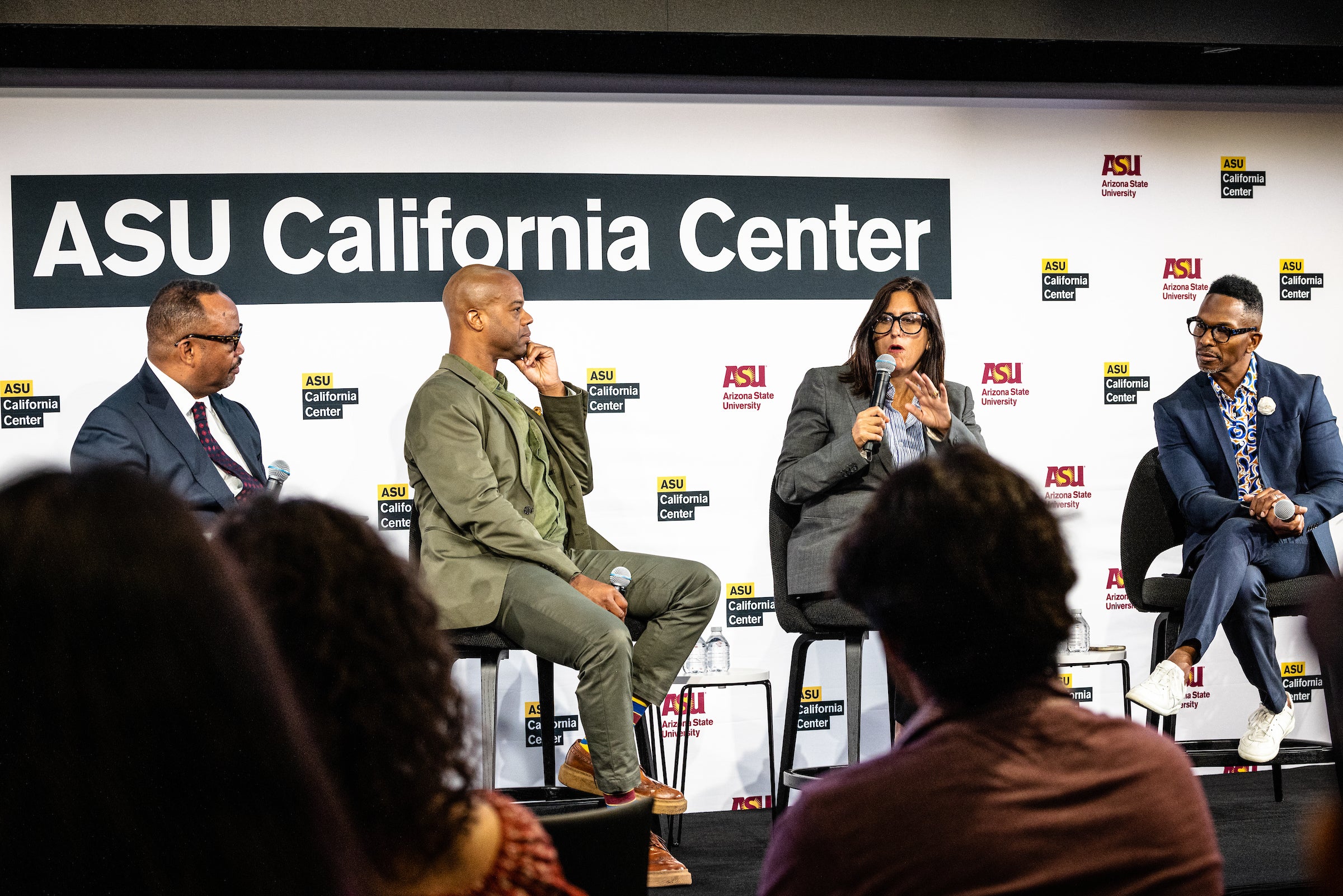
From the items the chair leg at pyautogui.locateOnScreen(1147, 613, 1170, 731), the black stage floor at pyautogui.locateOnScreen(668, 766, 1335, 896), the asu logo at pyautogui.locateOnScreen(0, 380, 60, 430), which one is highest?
the asu logo at pyautogui.locateOnScreen(0, 380, 60, 430)

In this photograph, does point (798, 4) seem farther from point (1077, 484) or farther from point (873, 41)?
point (1077, 484)

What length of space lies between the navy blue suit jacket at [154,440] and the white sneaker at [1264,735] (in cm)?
292

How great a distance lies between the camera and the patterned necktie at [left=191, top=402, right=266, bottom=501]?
3285mm

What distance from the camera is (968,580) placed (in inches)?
45.8

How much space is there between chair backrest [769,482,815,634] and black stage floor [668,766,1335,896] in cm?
Result: 67

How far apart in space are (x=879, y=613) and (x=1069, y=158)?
4117 millimetres

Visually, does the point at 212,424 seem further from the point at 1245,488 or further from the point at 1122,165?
the point at 1122,165

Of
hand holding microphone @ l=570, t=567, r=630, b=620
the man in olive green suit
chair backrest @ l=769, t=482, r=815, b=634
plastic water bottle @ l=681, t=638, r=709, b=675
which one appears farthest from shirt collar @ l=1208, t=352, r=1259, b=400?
hand holding microphone @ l=570, t=567, r=630, b=620

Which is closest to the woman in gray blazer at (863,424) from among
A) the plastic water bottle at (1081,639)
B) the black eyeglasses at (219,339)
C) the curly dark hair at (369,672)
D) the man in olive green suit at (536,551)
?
the man in olive green suit at (536,551)

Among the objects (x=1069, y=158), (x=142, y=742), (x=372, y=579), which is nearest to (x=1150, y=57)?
(x=1069, y=158)

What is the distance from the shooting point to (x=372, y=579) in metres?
0.93

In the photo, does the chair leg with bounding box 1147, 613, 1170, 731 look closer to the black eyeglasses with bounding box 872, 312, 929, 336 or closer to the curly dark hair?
the black eyeglasses with bounding box 872, 312, 929, 336

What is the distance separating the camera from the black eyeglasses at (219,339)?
10.9ft

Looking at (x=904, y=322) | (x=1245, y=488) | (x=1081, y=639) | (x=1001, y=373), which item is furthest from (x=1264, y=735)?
(x=1001, y=373)
